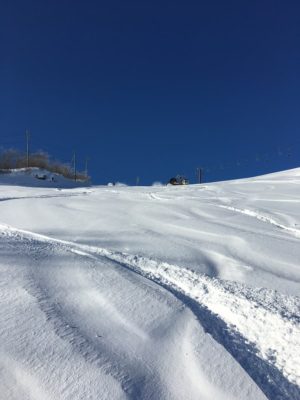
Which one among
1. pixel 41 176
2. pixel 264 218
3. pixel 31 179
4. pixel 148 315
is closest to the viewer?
pixel 148 315

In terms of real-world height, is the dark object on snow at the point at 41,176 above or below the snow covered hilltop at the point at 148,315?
above

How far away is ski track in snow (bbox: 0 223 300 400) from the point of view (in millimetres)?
1429

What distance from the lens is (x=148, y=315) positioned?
6.06 ft

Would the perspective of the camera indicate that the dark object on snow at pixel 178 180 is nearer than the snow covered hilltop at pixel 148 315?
No

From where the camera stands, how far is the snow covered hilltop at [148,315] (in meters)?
1.32

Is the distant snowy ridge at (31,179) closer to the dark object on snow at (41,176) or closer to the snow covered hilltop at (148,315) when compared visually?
the dark object on snow at (41,176)

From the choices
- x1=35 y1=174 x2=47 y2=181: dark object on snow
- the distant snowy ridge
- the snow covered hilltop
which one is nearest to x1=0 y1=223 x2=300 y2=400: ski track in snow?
the snow covered hilltop

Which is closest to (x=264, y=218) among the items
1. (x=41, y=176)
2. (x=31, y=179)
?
(x=31, y=179)

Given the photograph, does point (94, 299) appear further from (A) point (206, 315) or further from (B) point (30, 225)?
(B) point (30, 225)

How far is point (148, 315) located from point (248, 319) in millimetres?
490

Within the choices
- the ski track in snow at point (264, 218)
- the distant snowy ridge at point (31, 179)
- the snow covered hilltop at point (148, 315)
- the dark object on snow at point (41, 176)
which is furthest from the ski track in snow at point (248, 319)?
the dark object on snow at point (41, 176)

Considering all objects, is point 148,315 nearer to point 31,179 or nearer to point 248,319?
point 248,319

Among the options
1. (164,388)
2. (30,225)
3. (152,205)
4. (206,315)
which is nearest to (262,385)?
(164,388)

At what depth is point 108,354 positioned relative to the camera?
1.46 meters
